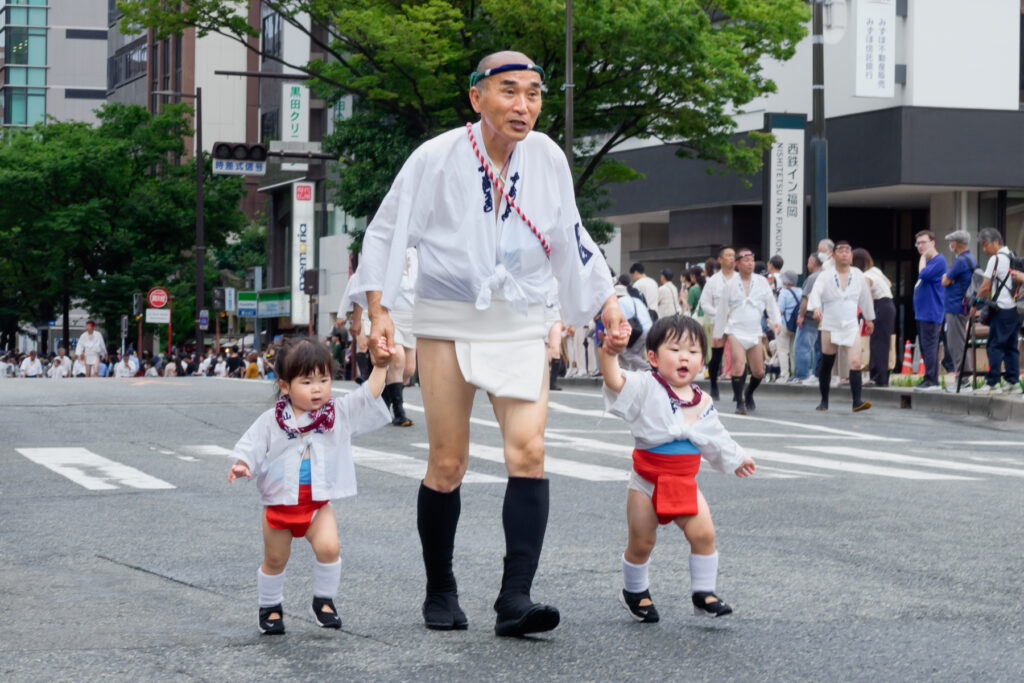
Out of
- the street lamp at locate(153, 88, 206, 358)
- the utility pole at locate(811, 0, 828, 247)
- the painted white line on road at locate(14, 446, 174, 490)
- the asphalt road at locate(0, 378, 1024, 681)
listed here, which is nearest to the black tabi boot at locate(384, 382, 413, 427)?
the asphalt road at locate(0, 378, 1024, 681)

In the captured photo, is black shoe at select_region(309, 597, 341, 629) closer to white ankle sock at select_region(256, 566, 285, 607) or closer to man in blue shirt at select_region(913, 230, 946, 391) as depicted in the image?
white ankle sock at select_region(256, 566, 285, 607)

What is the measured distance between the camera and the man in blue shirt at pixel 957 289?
57.4 ft

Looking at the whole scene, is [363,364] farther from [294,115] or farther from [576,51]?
[294,115]

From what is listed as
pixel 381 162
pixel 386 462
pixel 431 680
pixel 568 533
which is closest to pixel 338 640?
pixel 431 680

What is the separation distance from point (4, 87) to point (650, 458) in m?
115

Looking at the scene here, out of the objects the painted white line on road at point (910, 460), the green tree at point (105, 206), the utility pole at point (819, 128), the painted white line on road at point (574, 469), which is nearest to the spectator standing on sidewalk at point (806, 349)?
the utility pole at point (819, 128)

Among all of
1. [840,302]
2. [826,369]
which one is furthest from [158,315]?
[840,302]

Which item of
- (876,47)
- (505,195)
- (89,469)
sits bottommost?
(89,469)

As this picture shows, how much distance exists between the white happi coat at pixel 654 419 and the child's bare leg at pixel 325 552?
93 centimetres

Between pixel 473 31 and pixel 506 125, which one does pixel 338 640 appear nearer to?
pixel 506 125

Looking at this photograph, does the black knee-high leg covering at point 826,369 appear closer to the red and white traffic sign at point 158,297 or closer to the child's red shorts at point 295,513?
the child's red shorts at point 295,513

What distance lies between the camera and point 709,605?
4922mm

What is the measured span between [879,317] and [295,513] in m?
15.1

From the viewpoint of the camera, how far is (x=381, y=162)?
32.7 m
